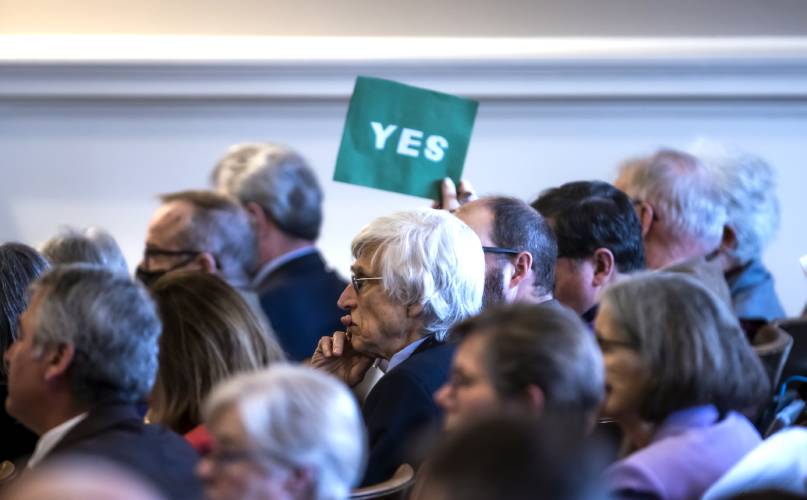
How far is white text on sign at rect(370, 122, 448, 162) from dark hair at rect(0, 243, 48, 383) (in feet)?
3.48

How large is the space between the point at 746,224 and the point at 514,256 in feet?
→ 4.80

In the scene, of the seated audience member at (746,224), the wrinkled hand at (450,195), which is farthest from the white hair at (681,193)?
the wrinkled hand at (450,195)

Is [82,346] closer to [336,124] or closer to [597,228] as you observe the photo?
[597,228]

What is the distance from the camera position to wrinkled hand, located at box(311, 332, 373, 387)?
4145 mm

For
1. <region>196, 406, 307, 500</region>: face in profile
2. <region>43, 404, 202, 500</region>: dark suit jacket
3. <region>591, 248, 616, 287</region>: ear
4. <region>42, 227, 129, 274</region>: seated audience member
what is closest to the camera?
<region>196, 406, 307, 500</region>: face in profile

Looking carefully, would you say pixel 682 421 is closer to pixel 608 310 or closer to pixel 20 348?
pixel 608 310

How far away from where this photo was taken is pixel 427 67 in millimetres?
6219

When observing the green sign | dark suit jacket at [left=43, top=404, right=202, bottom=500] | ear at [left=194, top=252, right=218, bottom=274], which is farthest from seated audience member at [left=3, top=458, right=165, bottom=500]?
ear at [left=194, top=252, right=218, bottom=274]

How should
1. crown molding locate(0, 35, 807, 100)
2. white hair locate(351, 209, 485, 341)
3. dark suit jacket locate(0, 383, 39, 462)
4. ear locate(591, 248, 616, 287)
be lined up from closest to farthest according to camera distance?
white hair locate(351, 209, 485, 341), dark suit jacket locate(0, 383, 39, 462), ear locate(591, 248, 616, 287), crown molding locate(0, 35, 807, 100)

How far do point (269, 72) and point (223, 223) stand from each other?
1021mm

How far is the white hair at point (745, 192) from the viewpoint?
5258mm

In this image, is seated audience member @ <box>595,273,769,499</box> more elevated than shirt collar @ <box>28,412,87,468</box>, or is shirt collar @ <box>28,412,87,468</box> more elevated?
seated audience member @ <box>595,273,769,499</box>

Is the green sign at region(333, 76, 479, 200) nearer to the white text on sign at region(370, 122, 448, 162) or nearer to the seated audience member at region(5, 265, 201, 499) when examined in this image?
the white text on sign at region(370, 122, 448, 162)

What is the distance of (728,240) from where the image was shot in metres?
5.29
